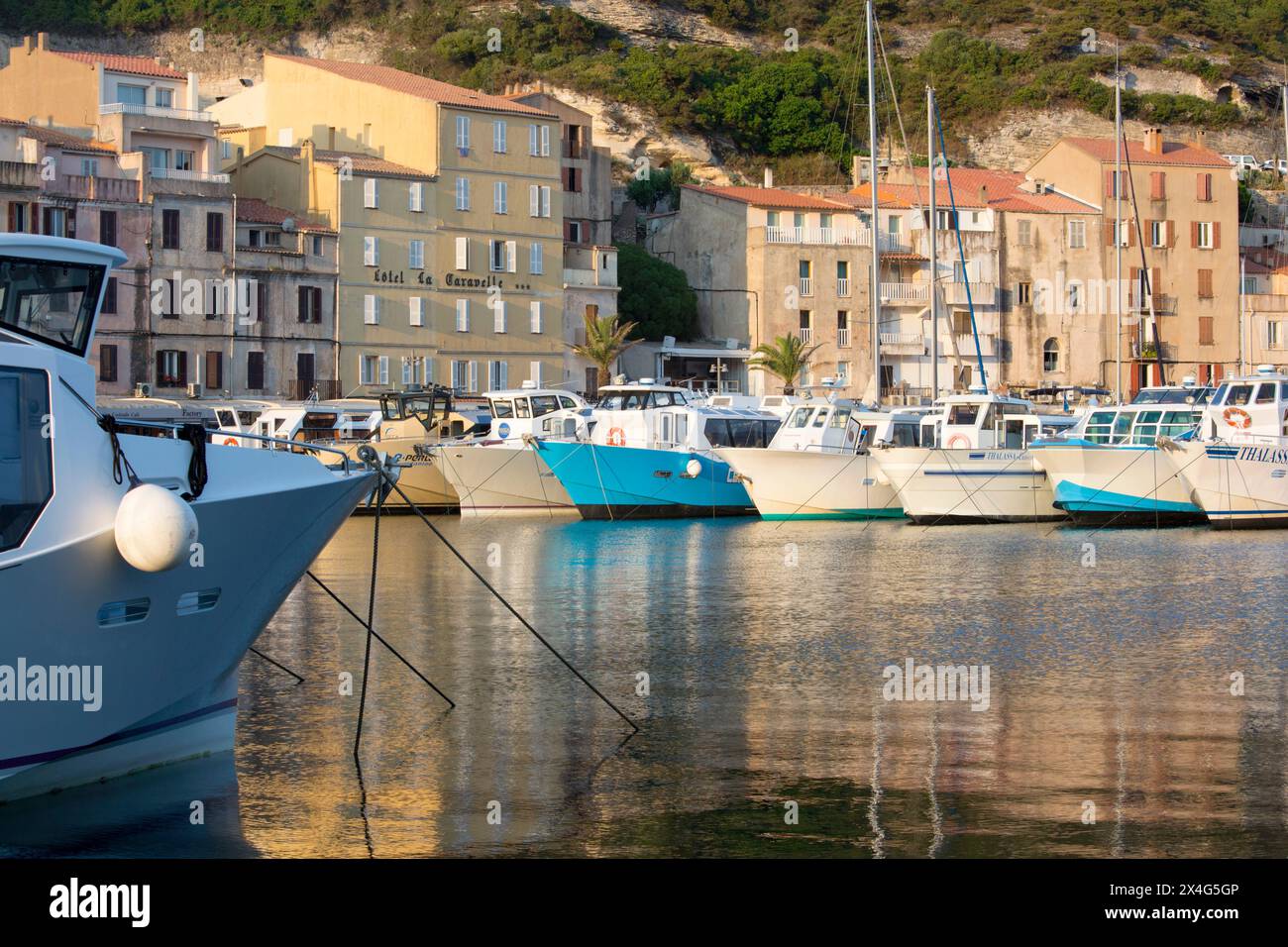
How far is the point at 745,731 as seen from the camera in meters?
16.7

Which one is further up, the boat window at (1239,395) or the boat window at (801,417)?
the boat window at (1239,395)

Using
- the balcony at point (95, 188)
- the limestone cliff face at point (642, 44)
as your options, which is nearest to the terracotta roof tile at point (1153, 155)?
A: the limestone cliff face at point (642, 44)

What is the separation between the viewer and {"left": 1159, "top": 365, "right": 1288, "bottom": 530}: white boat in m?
42.3

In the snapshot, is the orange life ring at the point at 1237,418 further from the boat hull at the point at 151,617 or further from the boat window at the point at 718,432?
the boat hull at the point at 151,617

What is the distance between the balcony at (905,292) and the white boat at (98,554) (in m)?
65.1

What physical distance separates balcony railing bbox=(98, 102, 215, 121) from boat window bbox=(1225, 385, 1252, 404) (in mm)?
39651

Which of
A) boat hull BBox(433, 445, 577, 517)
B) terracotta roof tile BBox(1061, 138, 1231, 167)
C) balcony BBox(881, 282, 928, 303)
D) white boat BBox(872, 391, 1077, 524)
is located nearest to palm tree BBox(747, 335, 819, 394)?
balcony BBox(881, 282, 928, 303)

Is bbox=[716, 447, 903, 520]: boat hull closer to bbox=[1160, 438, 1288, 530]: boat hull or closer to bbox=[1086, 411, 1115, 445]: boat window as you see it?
bbox=[1086, 411, 1115, 445]: boat window

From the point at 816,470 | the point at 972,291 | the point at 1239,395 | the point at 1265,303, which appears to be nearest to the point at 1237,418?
the point at 1239,395

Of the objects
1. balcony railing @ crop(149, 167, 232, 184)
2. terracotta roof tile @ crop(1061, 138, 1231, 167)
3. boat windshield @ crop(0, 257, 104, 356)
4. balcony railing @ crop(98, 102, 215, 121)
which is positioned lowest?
boat windshield @ crop(0, 257, 104, 356)

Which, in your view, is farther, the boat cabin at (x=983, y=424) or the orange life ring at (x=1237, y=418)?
the boat cabin at (x=983, y=424)

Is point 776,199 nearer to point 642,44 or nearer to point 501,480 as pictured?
point 501,480

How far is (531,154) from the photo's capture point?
7375cm

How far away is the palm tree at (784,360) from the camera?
75062 mm
